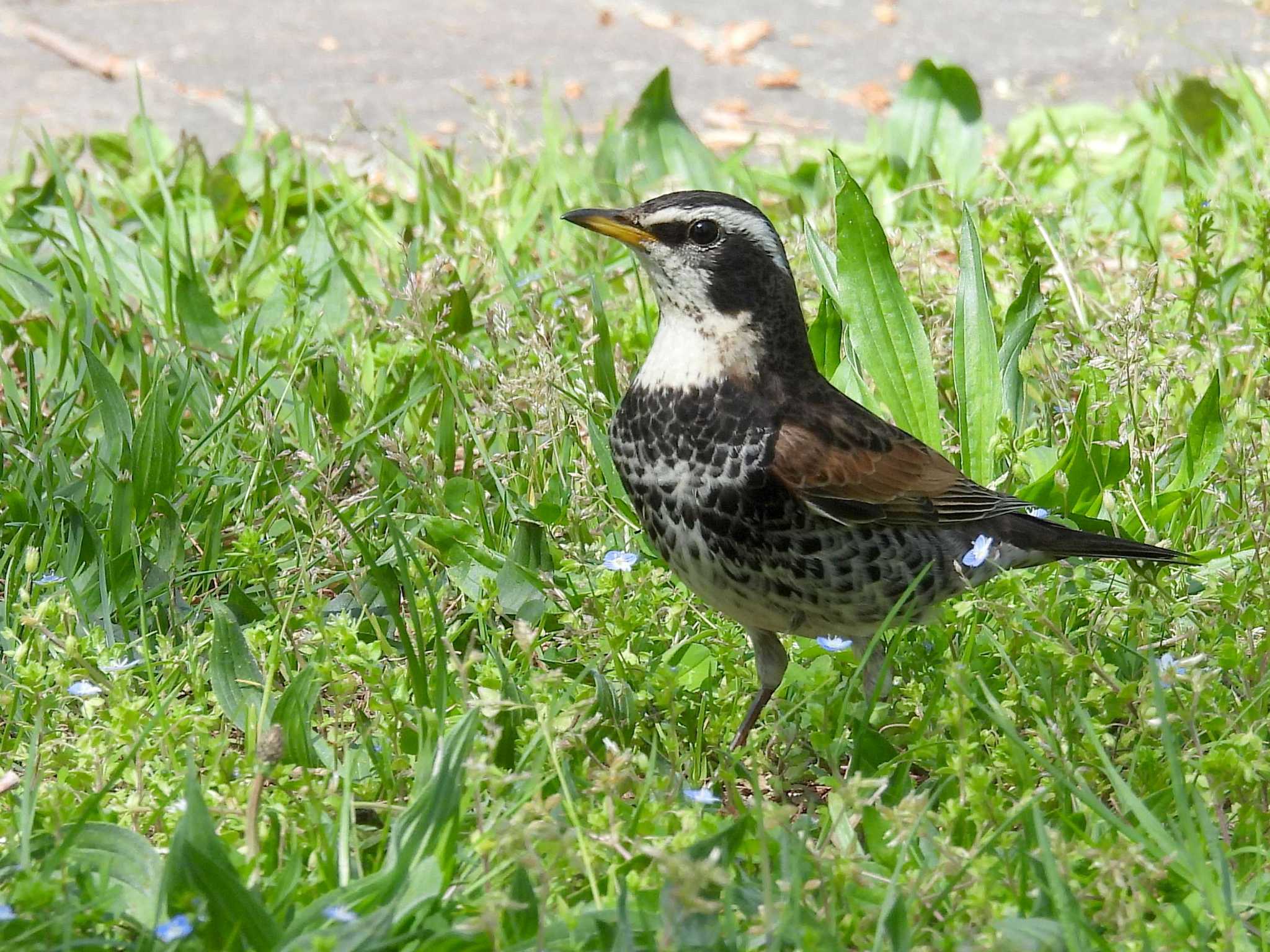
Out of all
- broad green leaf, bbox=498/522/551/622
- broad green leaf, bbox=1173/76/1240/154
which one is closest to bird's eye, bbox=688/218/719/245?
broad green leaf, bbox=498/522/551/622

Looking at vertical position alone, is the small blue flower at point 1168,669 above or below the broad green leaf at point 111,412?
below

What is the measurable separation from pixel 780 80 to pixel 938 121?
179 centimetres

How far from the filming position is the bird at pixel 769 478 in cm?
363

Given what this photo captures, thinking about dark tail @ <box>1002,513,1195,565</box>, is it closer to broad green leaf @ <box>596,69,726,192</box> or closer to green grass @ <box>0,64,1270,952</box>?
green grass @ <box>0,64,1270,952</box>

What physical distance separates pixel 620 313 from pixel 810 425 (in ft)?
6.28

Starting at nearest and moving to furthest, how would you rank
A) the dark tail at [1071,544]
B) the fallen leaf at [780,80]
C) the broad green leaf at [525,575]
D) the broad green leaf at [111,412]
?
the dark tail at [1071,544] < the broad green leaf at [525,575] < the broad green leaf at [111,412] < the fallen leaf at [780,80]

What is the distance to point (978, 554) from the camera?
3.62 meters

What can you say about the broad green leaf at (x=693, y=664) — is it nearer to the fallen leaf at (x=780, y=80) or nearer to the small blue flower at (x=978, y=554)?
the small blue flower at (x=978, y=554)

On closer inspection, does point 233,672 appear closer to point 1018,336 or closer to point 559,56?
point 1018,336

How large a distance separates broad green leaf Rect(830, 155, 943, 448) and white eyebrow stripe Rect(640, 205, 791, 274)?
2.63ft

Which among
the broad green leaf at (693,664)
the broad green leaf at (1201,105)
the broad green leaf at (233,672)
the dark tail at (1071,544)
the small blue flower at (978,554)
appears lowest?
the broad green leaf at (693,664)

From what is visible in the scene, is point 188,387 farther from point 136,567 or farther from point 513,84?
point 513,84

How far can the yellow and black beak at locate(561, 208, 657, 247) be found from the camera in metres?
3.87

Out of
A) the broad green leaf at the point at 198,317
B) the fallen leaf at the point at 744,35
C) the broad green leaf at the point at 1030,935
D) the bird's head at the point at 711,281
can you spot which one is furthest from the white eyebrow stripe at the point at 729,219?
the fallen leaf at the point at 744,35
